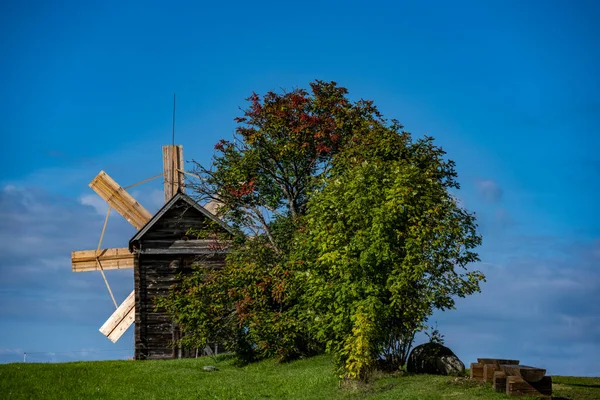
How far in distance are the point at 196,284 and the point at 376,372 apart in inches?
518

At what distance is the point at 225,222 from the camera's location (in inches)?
1489

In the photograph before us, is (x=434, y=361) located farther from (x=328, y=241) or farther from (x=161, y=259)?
(x=161, y=259)

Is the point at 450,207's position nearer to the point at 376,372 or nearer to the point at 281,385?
the point at 376,372

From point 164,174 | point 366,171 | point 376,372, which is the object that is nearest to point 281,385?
point 376,372

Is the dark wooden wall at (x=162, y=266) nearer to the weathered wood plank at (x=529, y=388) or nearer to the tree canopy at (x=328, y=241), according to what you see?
the tree canopy at (x=328, y=241)

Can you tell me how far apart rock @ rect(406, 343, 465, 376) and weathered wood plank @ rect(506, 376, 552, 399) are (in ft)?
19.0

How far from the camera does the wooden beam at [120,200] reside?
43969 millimetres

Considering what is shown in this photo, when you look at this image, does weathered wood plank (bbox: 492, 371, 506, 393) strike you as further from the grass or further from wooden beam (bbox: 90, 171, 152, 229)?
wooden beam (bbox: 90, 171, 152, 229)

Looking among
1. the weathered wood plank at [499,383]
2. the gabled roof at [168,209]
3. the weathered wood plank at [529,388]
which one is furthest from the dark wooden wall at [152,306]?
the weathered wood plank at [529,388]

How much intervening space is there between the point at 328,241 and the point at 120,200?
71.8 ft

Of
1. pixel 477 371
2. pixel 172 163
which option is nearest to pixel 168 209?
pixel 172 163

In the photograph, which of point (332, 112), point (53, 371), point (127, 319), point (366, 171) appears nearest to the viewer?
point (366, 171)

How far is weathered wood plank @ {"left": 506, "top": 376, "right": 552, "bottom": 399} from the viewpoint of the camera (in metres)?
20.0

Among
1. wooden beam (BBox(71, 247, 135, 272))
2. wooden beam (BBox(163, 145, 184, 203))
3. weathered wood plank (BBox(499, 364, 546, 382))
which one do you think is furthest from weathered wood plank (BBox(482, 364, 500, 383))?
wooden beam (BBox(163, 145, 184, 203))
